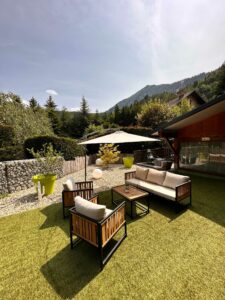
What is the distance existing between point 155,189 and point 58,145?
26.0ft

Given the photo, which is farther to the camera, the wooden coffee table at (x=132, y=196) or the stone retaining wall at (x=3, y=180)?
the stone retaining wall at (x=3, y=180)

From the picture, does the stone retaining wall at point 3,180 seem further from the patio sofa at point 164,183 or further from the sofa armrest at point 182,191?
the sofa armrest at point 182,191

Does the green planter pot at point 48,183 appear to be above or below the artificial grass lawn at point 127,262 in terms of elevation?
above

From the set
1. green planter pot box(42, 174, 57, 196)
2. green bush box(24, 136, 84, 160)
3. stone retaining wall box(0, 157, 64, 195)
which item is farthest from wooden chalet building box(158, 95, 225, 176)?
stone retaining wall box(0, 157, 64, 195)

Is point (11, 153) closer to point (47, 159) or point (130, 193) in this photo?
point (47, 159)

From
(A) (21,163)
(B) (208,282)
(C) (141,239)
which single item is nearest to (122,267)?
(C) (141,239)

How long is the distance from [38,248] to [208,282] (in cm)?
324

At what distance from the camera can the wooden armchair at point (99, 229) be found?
2.82 m

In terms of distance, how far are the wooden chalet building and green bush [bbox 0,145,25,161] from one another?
9.86 meters

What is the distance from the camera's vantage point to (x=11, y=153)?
11164 mm

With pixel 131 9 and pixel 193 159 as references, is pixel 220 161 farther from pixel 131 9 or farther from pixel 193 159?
pixel 131 9

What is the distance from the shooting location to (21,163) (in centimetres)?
718

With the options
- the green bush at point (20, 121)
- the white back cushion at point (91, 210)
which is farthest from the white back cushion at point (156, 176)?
the green bush at point (20, 121)

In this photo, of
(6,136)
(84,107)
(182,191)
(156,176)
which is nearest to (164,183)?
(156,176)
